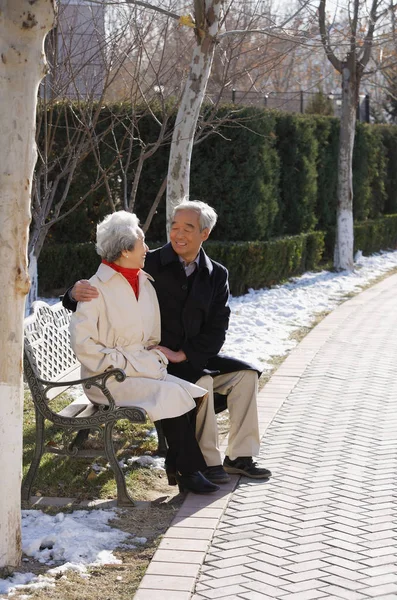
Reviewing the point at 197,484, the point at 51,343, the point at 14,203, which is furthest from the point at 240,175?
the point at 14,203

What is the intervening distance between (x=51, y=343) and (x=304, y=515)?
7.28 feet

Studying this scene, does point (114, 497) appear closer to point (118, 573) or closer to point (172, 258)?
point (118, 573)

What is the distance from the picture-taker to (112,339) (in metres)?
5.21

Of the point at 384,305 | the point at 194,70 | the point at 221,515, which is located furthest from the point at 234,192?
the point at 221,515

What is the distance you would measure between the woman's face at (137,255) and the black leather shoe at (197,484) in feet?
3.87

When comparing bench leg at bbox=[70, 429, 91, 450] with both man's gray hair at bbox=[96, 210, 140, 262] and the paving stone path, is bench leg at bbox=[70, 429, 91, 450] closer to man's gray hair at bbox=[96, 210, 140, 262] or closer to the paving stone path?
the paving stone path

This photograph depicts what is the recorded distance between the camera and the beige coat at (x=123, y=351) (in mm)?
5086

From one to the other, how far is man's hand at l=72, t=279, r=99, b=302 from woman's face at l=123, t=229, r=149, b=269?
25 centimetres

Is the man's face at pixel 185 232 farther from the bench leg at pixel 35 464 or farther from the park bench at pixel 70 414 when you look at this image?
the bench leg at pixel 35 464

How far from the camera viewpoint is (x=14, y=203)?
399 cm

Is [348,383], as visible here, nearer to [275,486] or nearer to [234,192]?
[275,486]

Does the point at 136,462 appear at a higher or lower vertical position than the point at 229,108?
lower

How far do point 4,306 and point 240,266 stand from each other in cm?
959

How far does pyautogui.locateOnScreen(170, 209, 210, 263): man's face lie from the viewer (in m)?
5.52
